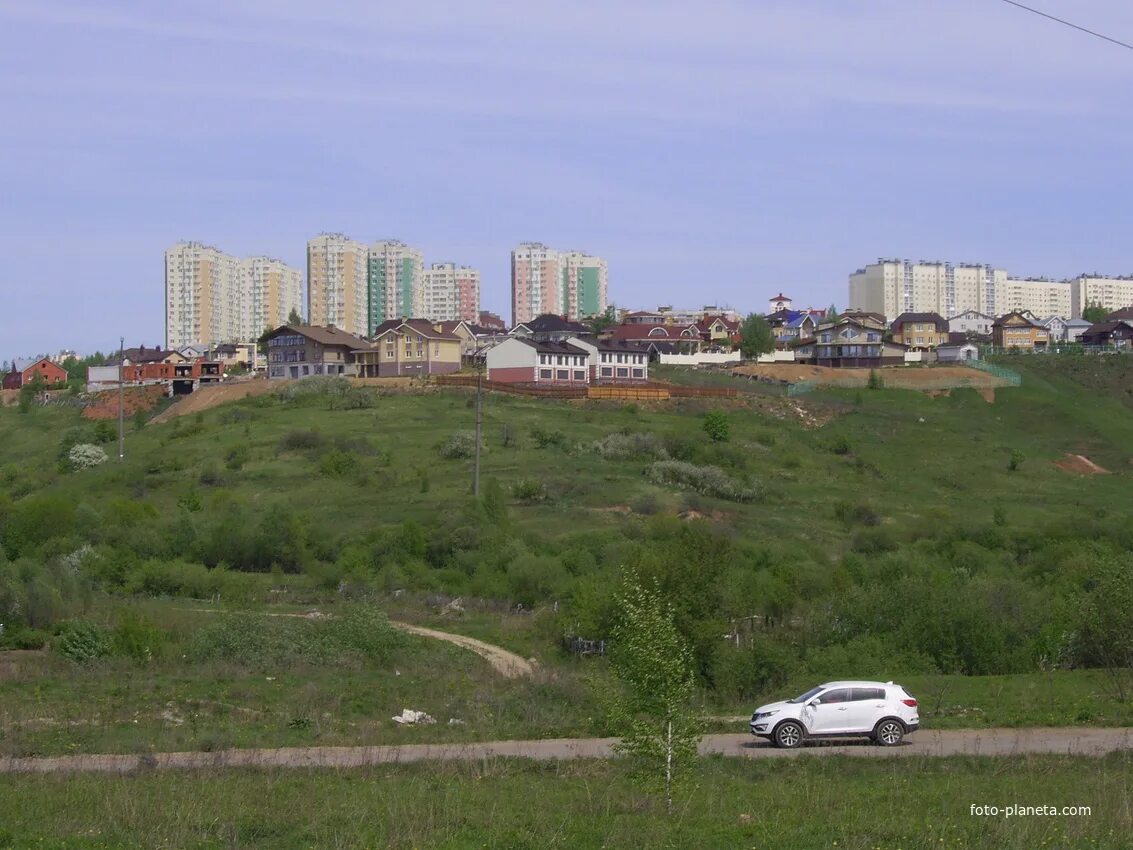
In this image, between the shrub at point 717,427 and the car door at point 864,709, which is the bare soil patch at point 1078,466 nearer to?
the shrub at point 717,427

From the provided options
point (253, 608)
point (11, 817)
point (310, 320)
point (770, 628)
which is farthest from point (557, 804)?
point (310, 320)

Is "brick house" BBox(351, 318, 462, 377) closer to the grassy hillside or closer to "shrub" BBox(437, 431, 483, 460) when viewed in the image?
the grassy hillside

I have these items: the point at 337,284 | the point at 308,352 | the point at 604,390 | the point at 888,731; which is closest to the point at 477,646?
the point at 888,731

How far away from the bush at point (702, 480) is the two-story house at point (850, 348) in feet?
195

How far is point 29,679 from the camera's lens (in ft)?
101

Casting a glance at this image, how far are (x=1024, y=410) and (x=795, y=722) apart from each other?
82.3 m

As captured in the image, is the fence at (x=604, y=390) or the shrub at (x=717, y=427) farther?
the fence at (x=604, y=390)

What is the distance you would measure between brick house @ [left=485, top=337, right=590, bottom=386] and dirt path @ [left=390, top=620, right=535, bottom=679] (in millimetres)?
58038

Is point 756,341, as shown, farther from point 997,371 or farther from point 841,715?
point 841,715

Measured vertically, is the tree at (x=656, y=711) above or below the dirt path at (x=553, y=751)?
above

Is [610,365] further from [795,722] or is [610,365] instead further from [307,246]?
[307,246]

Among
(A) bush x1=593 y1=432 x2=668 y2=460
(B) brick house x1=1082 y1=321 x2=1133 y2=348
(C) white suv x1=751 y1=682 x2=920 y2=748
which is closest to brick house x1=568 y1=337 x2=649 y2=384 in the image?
(A) bush x1=593 y1=432 x2=668 y2=460

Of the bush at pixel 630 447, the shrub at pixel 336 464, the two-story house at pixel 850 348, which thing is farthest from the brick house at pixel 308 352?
the two-story house at pixel 850 348

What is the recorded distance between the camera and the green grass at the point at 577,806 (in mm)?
14828
